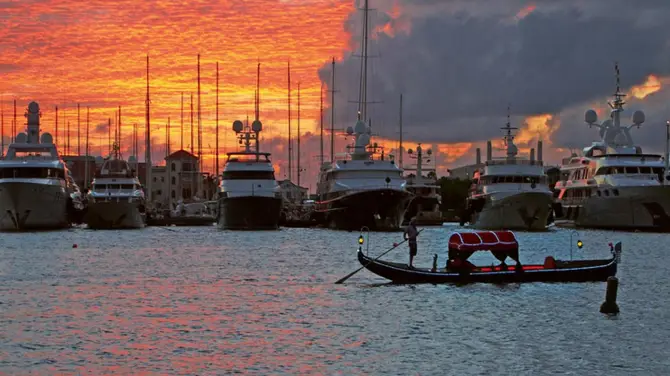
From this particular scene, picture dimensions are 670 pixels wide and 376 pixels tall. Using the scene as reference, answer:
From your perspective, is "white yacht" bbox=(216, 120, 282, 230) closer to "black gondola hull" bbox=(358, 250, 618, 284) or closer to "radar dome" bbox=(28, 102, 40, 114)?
"radar dome" bbox=(28, 102, 40, 114)

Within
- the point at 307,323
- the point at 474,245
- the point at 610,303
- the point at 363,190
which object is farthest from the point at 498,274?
the point at 363,190

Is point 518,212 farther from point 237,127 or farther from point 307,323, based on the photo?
point 307,323

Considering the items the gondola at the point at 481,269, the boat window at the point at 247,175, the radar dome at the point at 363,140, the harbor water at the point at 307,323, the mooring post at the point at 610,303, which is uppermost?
the radar dome at the point at 363,140

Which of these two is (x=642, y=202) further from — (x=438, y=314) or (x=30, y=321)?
(x=30, y=321)

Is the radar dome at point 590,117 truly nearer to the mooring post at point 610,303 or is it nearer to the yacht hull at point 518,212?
the yacht hull at point 518,212

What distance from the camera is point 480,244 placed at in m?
45.1

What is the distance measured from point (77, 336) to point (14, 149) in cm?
8185

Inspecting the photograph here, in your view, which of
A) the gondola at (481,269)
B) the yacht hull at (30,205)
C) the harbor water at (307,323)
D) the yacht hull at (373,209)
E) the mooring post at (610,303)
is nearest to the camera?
the harbor water at (307,323)

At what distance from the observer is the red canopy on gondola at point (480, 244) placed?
4506 cm

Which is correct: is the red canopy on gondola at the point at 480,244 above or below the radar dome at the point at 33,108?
below

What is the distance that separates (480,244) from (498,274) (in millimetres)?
1688

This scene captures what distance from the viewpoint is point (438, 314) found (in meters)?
40.0

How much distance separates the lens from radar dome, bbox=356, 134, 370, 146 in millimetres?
115375

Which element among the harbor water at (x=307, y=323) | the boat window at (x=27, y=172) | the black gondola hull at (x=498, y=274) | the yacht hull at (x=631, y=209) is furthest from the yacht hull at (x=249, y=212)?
the black gondola hull at (x=498, y=274)
